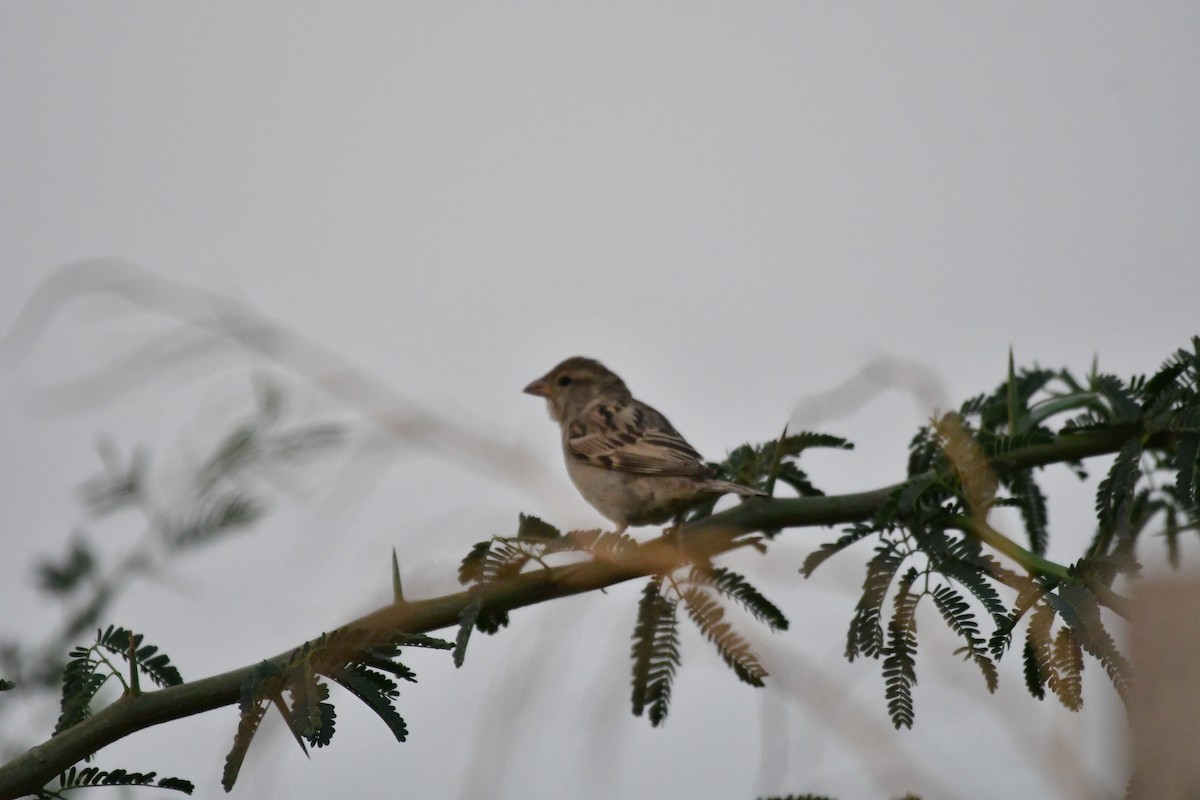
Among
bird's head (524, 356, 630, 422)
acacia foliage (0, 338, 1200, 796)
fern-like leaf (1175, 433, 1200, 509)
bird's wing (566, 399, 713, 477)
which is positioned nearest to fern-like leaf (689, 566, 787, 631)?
acacia foliage (0, 338, 1200, 796)

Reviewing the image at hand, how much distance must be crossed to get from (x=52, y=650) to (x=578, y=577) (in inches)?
48.9

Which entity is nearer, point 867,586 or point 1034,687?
point 1034,687

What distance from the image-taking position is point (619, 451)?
533 centimetres

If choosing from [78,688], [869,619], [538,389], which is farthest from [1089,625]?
[538,389]

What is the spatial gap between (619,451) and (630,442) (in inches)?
4.7

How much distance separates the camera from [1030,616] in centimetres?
220

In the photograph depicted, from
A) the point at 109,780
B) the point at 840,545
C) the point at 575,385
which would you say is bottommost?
the point at 109,780

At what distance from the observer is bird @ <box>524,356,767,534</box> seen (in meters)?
4.77

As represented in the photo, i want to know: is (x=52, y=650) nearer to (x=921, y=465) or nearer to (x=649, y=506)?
(x=921, y=465)

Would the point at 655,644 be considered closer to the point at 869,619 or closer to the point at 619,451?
the point at 869,619

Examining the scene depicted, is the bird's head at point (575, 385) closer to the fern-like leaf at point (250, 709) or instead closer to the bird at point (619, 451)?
the bird at point (619, 451)

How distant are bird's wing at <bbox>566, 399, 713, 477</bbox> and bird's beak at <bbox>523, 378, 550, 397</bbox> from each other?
48 centimetres

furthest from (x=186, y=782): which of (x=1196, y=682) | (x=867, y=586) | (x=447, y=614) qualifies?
(x=1196, y=682)

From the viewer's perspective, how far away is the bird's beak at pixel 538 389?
6.79 metres
